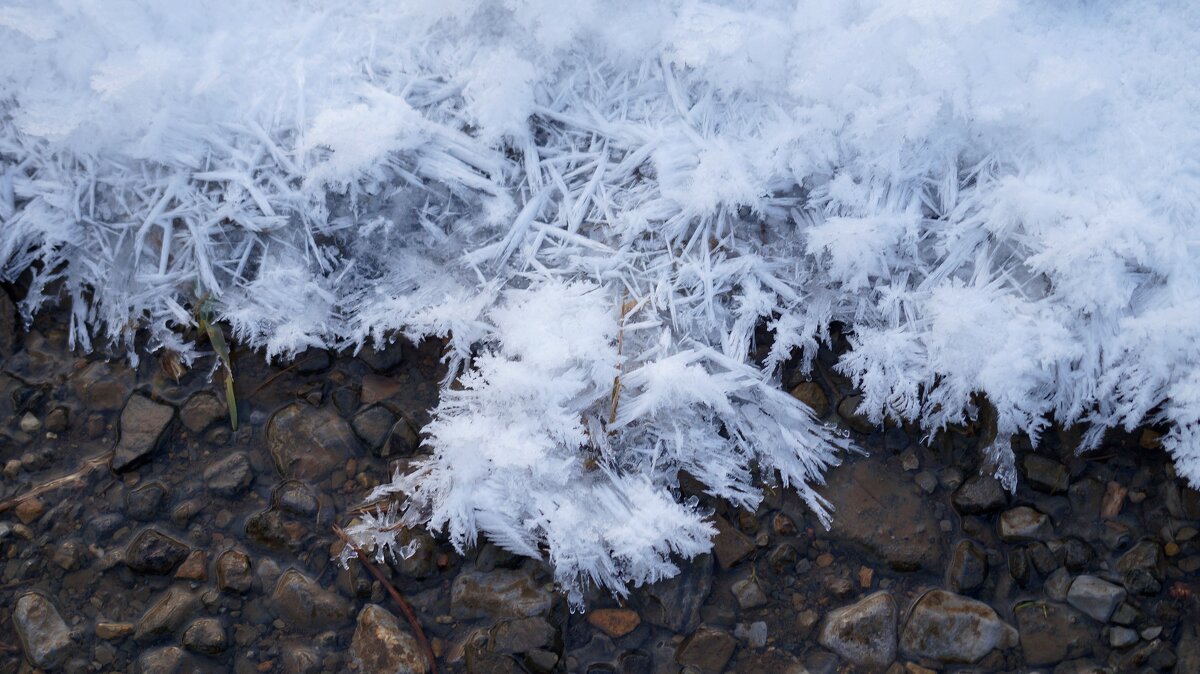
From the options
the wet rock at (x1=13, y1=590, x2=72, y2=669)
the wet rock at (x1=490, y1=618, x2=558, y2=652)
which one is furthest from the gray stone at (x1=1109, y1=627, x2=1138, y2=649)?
the wet rock at (x1=13, y1=590, x2=72, y2=669)

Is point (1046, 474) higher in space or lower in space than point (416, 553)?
higher

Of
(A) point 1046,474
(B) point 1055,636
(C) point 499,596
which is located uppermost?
(A) point 1046,474

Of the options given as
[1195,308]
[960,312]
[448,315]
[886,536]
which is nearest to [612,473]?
[448,315]

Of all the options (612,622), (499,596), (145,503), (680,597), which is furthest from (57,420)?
(680,597)

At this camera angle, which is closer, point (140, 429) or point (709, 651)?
point (709, 651)

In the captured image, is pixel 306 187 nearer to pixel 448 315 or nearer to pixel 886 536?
pixel 448 315

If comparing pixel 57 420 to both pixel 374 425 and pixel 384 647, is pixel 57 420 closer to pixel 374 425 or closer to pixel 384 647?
pixel 374 425
